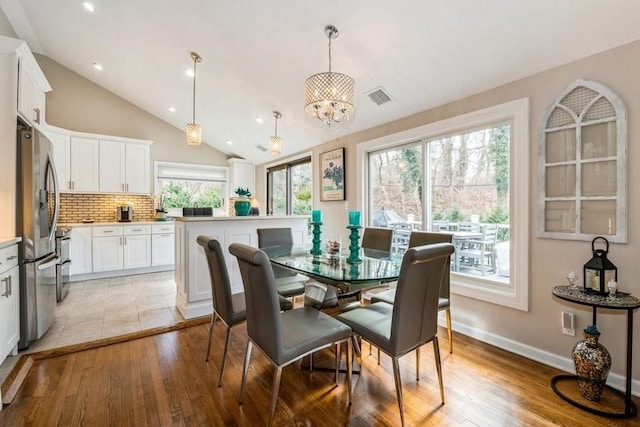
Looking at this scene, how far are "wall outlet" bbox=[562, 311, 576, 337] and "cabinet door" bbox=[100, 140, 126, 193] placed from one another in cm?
641

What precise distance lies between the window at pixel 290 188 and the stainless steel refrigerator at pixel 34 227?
311 cm

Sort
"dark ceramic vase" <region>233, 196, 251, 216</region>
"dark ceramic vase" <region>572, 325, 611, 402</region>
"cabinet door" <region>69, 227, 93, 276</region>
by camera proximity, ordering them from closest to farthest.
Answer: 1. "dark ceramic vase" <region>572, 325, 611, 402</region>
2. "dark ceramic vase" <region>233, 196, 251, 216</region>
3. "cabinet door" <region>69, 227, 93, 276</region>

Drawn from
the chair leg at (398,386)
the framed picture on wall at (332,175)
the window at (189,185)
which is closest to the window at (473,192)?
the framed picture on wall at (332,175)

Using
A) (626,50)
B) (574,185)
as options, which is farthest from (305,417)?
(626,50)

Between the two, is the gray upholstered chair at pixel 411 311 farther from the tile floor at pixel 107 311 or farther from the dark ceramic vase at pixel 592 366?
the tile floor at pixel 107 311

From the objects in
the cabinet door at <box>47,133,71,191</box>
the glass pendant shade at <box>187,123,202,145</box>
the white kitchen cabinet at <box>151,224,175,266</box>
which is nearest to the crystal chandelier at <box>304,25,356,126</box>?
the glass pendant shade at <box>187,123,202,145</box>

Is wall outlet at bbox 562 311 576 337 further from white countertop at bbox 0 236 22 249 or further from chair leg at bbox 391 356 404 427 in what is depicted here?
white countertop at bbox 0 236 22 249

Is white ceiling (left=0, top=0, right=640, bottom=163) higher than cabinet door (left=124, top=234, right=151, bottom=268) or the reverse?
higher

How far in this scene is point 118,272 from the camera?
16.8 ft

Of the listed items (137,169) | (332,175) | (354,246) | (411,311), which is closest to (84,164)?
(137,169)

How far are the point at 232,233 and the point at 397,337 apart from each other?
2367mm

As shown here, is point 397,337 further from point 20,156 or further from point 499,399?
point 20,156

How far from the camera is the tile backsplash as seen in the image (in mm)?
5160

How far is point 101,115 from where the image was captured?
5.43m
